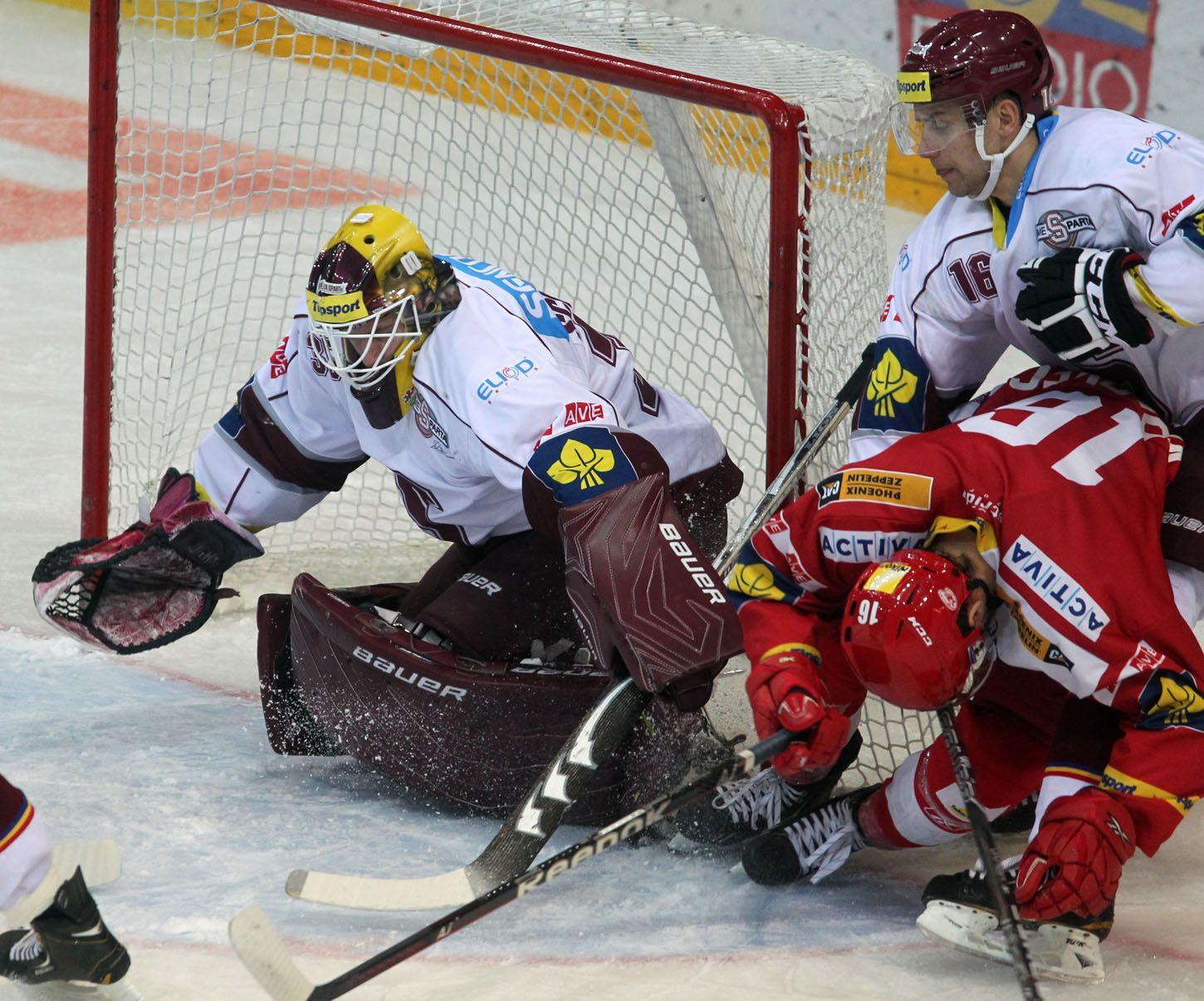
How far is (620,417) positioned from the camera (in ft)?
9.46

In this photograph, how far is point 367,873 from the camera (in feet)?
8.59

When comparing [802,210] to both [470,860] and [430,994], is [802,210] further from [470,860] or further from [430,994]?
[430,994]

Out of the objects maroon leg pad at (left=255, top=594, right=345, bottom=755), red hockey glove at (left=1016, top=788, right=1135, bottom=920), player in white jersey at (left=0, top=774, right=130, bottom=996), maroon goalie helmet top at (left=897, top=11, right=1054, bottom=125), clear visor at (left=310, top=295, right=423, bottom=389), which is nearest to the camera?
player in white jersey at (left=0, top=774, right=130, bottom=996)

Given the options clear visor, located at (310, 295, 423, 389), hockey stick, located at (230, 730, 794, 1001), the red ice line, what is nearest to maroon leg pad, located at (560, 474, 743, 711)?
hockey stick, located at (230, 730, 794, 1001)

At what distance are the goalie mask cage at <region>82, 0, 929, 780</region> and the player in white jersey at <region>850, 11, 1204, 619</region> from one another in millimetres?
283

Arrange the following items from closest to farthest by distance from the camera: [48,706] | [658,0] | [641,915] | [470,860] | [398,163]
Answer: [641,915], [470,860], [48,706], [398,163], [658,0]

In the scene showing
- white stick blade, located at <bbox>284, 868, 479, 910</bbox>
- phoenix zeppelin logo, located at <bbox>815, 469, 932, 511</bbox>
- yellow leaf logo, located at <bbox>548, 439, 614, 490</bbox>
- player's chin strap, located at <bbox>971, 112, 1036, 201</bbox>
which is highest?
player's chin strap, located at <bbox>971, 112, 1036, 201</bbox>

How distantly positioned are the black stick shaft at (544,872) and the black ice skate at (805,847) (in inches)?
11.3

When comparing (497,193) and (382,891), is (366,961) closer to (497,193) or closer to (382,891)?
(382,891)

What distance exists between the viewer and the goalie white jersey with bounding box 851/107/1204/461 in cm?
236

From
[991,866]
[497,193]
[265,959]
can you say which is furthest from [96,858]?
[497,193]

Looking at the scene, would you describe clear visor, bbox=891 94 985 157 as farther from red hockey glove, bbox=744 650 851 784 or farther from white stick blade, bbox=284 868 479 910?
white stick blade, bbox=284 868 479 910

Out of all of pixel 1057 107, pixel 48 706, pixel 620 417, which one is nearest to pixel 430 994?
pixel 620 417

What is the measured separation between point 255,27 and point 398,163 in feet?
2.77
